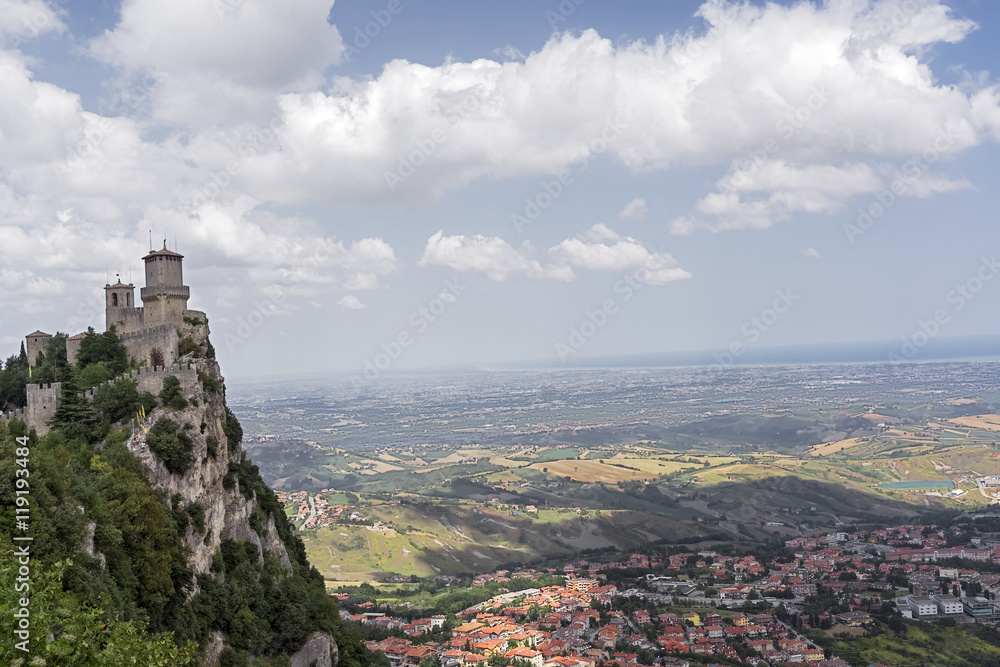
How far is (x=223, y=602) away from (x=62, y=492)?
8573mm

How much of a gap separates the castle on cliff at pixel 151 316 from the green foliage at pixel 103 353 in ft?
1.06

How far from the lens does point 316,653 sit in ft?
108

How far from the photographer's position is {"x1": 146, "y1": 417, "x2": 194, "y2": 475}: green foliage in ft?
91.2

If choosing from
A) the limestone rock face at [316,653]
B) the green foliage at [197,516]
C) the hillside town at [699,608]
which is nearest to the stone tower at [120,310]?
the green foliage at [197,516]

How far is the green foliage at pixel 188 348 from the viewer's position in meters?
34.1

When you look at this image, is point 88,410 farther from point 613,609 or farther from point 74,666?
point 613,609

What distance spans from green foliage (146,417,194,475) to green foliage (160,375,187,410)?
93cm

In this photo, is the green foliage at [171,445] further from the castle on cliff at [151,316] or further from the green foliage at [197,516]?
the castle on cliff at [151,316]

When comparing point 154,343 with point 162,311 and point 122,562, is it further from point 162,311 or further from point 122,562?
point 122,562

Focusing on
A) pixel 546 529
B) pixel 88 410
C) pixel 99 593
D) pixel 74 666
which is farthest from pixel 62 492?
pixel 546 529

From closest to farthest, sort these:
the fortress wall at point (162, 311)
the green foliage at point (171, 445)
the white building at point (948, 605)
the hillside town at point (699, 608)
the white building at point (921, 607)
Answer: the green foliage at point (171, 445) → the fortress wall at point (162, 311) → the hillside town at point (699, 608) → the white building at point (921, 607) → the white building at point (948, 605)

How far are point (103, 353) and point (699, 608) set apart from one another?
55.0 m

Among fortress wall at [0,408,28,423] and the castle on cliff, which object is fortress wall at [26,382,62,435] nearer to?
fortress wall at [0,408,28,423]

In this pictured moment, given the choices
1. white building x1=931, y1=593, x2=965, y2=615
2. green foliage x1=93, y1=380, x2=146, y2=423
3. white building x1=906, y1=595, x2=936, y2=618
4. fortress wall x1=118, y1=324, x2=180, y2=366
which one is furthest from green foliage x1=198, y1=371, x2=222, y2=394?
white building x1=931, y1=593, x2=965, y2=615
